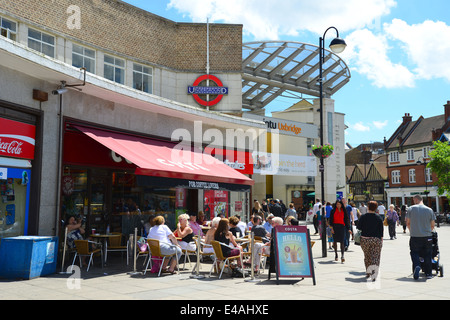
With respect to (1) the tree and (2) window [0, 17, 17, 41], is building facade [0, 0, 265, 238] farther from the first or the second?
(1) the tree

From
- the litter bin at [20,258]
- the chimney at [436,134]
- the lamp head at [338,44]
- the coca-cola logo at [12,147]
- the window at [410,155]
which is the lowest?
the litter bin at [20,258]

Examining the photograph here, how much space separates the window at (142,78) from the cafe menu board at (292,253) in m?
14.0

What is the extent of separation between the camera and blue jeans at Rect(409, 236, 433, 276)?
9.58 meters

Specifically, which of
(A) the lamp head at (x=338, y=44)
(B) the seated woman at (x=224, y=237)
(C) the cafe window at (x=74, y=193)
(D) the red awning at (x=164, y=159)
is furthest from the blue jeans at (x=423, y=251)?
(C) the cafe window at (x=74, y=193)

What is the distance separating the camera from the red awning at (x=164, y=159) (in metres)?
11.1

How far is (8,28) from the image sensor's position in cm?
1582

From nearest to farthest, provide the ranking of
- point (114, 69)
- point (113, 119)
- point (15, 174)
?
point (15, 174)
point (113, 119)
point (114, 69)

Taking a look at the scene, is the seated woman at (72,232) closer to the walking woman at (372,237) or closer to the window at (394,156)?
the walking woman at (372,237)

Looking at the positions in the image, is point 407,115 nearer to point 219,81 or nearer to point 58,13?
point 219,81

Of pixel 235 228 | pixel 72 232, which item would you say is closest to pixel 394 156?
pixel 235 228

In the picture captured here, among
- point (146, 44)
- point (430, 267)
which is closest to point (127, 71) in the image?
point (146, 44)

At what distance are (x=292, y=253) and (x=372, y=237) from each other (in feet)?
6.48

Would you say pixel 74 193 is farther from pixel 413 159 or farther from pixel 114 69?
pixel 413 159

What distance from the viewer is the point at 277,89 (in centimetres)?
3775
